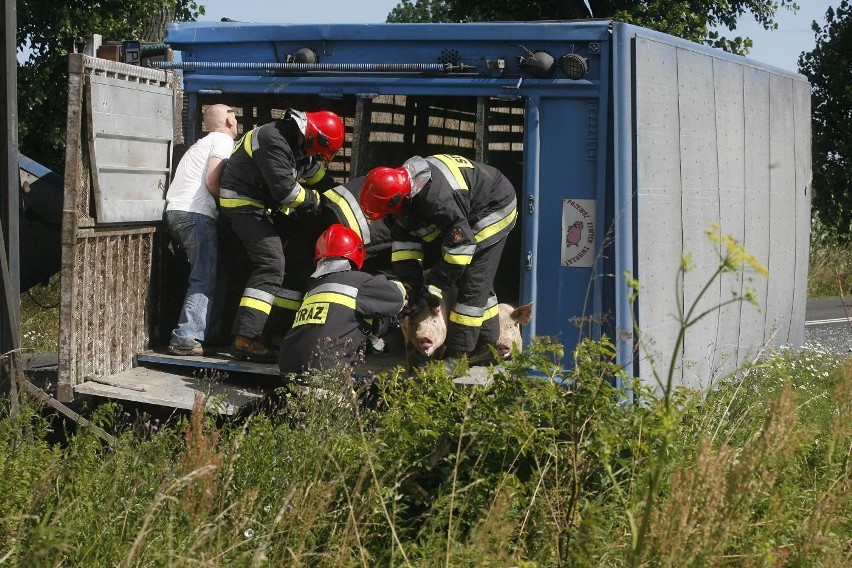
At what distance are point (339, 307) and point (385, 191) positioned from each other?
80 cm

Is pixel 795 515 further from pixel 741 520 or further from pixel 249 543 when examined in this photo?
pixel 249 543

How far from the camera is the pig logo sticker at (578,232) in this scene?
708 centimetres

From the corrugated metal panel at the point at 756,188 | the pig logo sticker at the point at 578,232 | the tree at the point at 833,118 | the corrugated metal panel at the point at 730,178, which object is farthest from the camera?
the tree at the point at 833,118

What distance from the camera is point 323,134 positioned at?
7.54 metres

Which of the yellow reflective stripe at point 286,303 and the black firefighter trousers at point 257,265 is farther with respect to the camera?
the yellow reflective stripe at point 286,303

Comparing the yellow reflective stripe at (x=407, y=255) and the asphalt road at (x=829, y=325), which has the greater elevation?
the yellow reflective stripe at (x=407, y=255)

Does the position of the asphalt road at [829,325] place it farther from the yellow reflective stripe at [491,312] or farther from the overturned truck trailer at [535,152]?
the yellow reflective stripe at [491,312]

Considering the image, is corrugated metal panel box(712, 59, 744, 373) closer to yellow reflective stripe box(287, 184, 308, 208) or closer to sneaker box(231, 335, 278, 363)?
yellow reflective stripe box(287, 184, 308, 208)

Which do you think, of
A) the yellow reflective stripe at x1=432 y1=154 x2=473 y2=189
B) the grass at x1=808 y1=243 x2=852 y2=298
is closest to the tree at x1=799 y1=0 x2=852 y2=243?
the grass at x1=808 y1=243 x2=852 y2=298

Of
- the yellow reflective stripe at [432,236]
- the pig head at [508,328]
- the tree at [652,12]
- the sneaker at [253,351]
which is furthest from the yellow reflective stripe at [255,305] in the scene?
the tree at [652,12]

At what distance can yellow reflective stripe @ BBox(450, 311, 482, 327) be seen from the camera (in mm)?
7170

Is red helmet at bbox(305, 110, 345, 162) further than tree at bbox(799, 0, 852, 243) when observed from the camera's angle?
No

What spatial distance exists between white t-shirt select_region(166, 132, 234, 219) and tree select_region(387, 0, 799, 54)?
10.6 metres

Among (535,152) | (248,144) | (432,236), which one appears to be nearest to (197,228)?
(248,144)
